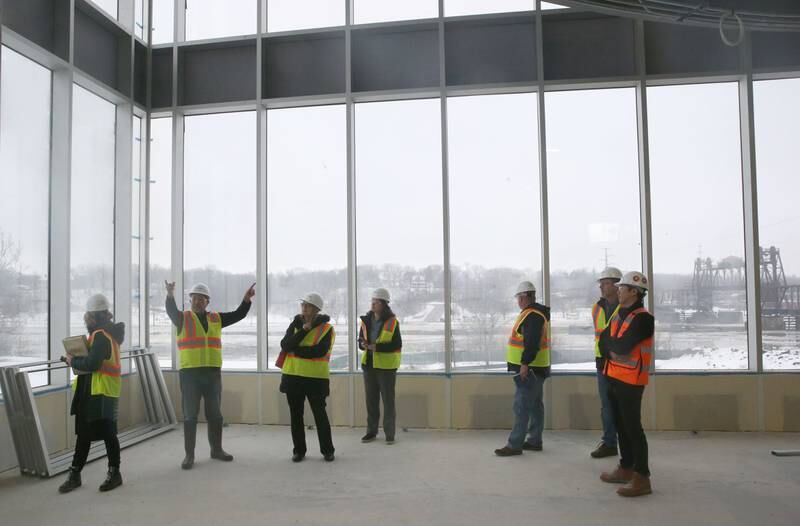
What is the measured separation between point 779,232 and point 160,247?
294 inches

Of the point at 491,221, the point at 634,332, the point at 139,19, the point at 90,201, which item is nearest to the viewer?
the point at 634,332

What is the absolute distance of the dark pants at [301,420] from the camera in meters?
5.28

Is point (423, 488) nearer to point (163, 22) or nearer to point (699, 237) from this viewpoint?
point (699, 237)

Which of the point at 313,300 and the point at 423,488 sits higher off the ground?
the point at 313,300

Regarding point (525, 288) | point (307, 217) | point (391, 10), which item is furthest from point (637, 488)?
point (391, 10)

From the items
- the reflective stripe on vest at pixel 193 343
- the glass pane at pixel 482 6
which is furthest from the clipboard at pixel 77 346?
the glass pane at pixel 482 6

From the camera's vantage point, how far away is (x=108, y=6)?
690cm

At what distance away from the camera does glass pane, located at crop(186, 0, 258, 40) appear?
7.32 metres

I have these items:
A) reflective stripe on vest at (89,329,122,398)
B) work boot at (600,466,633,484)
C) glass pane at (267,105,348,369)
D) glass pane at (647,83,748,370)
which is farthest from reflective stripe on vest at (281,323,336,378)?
glass pane at (647,83,748,370)

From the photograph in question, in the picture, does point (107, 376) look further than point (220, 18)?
No

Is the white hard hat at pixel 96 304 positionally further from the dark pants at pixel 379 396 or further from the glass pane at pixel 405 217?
the glass pane at pixel 405 217

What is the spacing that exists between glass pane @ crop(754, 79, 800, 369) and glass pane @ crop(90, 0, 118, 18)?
7764 mm

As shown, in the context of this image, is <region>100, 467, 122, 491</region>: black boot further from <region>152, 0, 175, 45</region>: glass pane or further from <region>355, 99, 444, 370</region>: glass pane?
<region>152, 0, 175, 45</region>: glass pane

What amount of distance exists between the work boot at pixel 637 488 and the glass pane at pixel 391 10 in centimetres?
553
